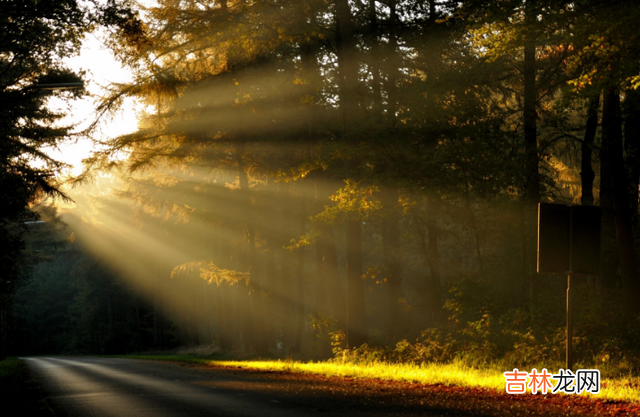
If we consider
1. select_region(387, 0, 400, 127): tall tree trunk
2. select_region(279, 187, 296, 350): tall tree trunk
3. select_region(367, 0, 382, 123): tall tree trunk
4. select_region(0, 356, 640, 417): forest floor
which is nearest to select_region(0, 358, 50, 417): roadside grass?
select_region(0, 356, 640, 417): forest floor

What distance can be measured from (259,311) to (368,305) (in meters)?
26.3

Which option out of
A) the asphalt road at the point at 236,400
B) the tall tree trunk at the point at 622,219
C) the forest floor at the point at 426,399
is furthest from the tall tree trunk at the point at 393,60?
the asphalt road at the point at 236,400

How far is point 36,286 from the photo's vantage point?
96188mm

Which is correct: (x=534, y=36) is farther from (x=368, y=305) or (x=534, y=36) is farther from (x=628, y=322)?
(x=368, y=305)

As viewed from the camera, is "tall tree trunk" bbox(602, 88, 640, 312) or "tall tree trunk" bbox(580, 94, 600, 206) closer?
"tall tree trunk" bbox(602, 88, 640, 312)

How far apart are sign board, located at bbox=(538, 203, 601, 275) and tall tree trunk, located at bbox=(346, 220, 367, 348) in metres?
10.3

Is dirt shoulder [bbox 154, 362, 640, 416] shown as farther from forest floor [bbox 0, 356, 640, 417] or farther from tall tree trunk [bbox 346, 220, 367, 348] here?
tall tree trunk [bbox 346, 220, 367, 348]

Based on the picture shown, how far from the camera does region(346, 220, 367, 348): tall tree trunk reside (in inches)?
786

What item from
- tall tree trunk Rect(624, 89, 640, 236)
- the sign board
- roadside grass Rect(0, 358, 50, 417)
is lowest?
roadside grass Rect(0, 358, 50, 417)

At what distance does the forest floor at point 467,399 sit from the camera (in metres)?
8.32

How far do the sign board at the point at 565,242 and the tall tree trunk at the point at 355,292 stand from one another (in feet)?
33.8

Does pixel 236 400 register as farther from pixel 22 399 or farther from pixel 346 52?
pixel 346 52

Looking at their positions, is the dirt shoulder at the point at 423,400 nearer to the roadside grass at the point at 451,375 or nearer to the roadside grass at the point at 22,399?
the roadside grass at the point at 451,375

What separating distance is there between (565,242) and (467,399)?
3330 mm
